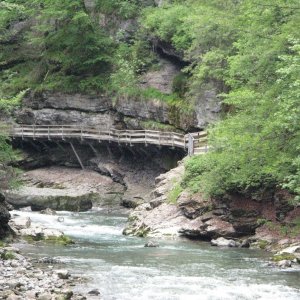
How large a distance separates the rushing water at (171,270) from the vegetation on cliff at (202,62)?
3.22 metres

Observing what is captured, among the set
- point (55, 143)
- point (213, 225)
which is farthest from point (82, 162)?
point (213, 225)

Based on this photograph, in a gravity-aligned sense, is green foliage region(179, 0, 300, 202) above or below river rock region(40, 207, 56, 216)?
above

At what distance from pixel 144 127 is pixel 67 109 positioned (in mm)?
6751

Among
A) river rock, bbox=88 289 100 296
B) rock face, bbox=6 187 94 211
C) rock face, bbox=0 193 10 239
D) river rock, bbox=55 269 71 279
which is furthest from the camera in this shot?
rock face, bbox=6 187 94 211

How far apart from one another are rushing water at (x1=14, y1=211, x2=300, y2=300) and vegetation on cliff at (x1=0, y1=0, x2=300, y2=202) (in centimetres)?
322

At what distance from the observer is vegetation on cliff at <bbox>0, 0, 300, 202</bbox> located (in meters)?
23.5

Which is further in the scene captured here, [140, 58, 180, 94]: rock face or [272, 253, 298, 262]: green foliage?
[140, 58, 180, 94]: rock face

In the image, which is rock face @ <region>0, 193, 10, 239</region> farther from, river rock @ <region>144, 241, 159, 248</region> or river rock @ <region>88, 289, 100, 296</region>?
river rock @ <region>88, 289, 100, 296</region>

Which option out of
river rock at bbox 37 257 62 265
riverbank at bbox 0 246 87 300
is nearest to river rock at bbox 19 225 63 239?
riverbank at bbox 0 246 87 300

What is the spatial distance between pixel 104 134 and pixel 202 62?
31.2ft

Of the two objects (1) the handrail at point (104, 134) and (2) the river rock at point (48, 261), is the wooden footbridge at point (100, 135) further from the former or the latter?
(2) the river rock at point (48, 261)

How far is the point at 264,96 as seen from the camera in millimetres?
24500

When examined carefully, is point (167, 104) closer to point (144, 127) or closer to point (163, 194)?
point (144, 127)

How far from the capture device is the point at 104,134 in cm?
4259
